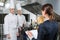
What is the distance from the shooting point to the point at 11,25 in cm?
446

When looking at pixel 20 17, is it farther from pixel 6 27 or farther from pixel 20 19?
pixel 6 27

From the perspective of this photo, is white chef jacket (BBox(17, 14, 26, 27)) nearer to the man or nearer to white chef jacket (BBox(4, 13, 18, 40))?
the man

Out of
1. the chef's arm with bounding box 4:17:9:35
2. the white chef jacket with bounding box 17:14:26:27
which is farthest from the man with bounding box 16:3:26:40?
the chef's arm with bounding box 4:17:9:35

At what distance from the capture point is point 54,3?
15.5ft

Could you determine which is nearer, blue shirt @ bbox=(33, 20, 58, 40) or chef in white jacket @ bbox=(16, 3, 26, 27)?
blue shirt @ bbox=(33, 20, 58, 40)

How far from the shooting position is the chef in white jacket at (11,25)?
175 inches

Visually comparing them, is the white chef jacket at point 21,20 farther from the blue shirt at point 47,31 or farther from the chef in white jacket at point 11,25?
the blue shirt at point 47,31

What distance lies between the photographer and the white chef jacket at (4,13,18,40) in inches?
175

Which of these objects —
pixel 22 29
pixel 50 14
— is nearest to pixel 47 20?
pixel 50 14

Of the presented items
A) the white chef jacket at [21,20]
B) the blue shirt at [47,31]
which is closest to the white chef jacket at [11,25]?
the white chef jacket at [21,20]

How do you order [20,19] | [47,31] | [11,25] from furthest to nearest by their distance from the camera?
[20,19] → [11,25] → [47,31]

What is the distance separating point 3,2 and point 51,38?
221cm

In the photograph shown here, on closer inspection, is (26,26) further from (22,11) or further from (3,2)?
(3,2)

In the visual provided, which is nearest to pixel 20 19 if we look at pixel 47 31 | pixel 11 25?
pixel 11 25
